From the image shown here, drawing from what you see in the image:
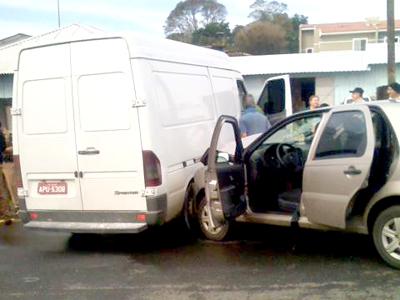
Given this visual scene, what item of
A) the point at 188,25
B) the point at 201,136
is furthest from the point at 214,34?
the point at 201,136

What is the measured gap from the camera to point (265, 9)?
71375 mm

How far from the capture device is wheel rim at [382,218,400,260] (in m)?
4.55

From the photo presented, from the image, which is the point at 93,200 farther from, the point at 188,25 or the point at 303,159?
the point at 188,25

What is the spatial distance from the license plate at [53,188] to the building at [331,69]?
17.1 meters

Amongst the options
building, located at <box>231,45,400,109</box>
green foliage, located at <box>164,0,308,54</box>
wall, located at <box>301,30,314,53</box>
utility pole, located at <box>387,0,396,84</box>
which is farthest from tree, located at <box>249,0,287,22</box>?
utility pole, located at <box>387,0,396,84</box>

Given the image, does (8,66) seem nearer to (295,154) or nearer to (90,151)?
(90,151)

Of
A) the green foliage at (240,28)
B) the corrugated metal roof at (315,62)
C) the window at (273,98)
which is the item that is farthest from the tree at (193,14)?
the window at (273,98)

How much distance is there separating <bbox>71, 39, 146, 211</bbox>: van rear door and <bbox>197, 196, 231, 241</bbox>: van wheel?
3.14 ft

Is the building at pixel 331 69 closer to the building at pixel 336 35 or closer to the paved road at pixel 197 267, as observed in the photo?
the paved road at pixel 197 267

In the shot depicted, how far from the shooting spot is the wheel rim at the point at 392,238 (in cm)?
455

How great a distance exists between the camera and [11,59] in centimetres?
1912

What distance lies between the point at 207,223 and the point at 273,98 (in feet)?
22.8

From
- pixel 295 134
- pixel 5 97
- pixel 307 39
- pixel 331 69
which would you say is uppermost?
pixel 307 39

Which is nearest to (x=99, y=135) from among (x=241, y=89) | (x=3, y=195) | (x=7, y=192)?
(x=3, y=195)
